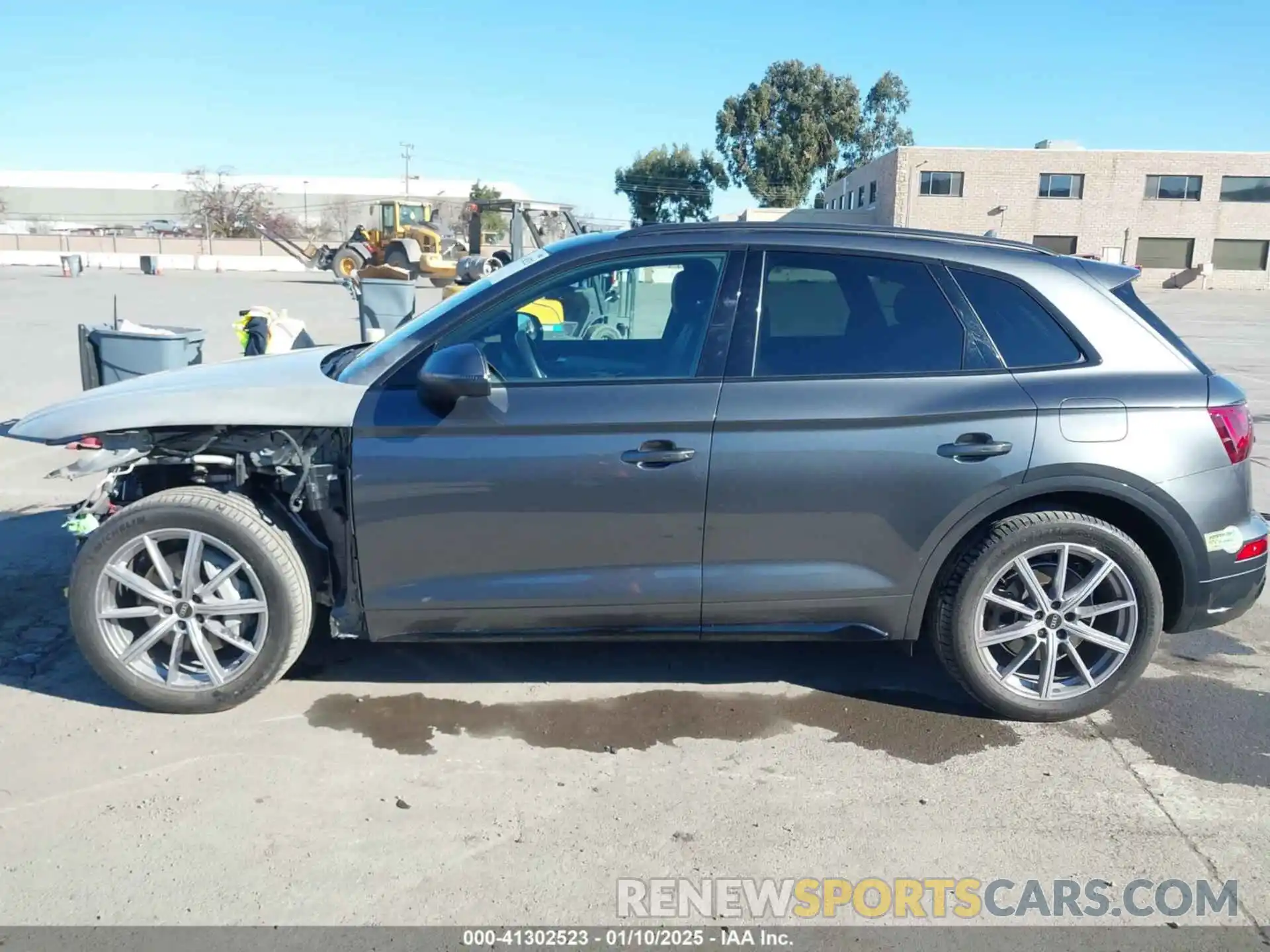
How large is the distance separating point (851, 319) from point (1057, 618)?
1395 millimetres

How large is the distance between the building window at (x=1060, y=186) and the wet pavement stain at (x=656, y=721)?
166 ft

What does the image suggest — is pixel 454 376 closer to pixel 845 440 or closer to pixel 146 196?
pixel 845 440

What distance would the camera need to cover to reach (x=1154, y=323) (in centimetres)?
385

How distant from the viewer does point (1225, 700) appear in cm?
409

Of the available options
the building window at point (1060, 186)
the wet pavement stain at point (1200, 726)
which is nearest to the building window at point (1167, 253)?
the building window at point (1060, 186)

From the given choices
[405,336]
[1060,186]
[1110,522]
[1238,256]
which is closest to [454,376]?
[405,336]

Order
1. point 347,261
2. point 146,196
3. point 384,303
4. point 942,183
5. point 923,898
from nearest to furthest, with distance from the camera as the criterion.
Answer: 1. point 923,898
2. point 384,303
3. point 347,261
4. point 942,183
5. point 146,196

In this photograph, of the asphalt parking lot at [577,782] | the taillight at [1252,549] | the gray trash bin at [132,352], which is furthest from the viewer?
the gray trash bin at [132,352]

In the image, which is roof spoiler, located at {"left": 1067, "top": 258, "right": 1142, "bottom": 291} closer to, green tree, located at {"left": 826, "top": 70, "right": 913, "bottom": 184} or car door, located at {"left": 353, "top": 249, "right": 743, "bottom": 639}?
car door, located at {"left": 353, "top": 249, "right": 743, "bottom": 639}

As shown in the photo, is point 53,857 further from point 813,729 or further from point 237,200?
point 237,200

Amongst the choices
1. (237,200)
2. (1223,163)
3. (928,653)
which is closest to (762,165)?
(1223,163)

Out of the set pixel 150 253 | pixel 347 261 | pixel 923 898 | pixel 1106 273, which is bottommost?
pixel 923 898

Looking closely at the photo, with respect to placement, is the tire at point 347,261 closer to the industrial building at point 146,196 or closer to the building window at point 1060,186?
the building window at point 1060,186

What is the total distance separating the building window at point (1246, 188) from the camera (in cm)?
4772
